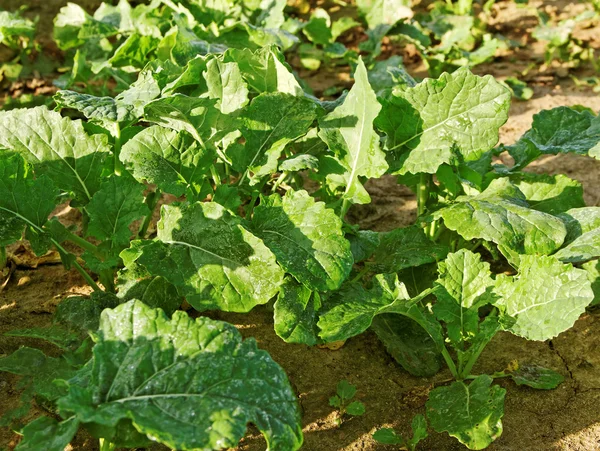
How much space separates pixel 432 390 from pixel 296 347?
572 millimetres

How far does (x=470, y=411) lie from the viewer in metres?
2.52

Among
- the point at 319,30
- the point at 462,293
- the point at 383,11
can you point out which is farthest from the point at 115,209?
the point at 383,11

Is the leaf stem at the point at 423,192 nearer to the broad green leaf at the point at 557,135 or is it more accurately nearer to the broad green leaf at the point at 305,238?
the broad green leaf at the point at 557,135

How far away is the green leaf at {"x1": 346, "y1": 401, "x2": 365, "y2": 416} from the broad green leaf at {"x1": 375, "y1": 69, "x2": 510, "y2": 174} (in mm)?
948

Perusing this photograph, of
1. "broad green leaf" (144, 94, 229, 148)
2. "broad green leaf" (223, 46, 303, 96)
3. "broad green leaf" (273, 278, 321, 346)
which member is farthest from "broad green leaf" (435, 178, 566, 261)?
"broad green leaf" (144, 94, 229, 148)

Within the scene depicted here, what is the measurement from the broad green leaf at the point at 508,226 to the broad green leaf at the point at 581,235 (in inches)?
2.4

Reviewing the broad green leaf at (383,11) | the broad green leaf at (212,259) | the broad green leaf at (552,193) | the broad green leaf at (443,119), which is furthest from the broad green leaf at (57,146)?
the broad green leaf at (383,11)

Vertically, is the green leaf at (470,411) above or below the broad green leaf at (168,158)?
below

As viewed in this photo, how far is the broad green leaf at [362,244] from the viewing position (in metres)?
2.91

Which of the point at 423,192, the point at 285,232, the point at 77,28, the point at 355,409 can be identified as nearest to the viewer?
the point at 355,409

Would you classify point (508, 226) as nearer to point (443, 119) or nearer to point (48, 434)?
point (443, 119)

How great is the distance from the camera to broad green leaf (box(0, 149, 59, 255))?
8.95 ft

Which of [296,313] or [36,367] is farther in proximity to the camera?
[296,313]

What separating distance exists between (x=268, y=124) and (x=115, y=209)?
2.29ft
